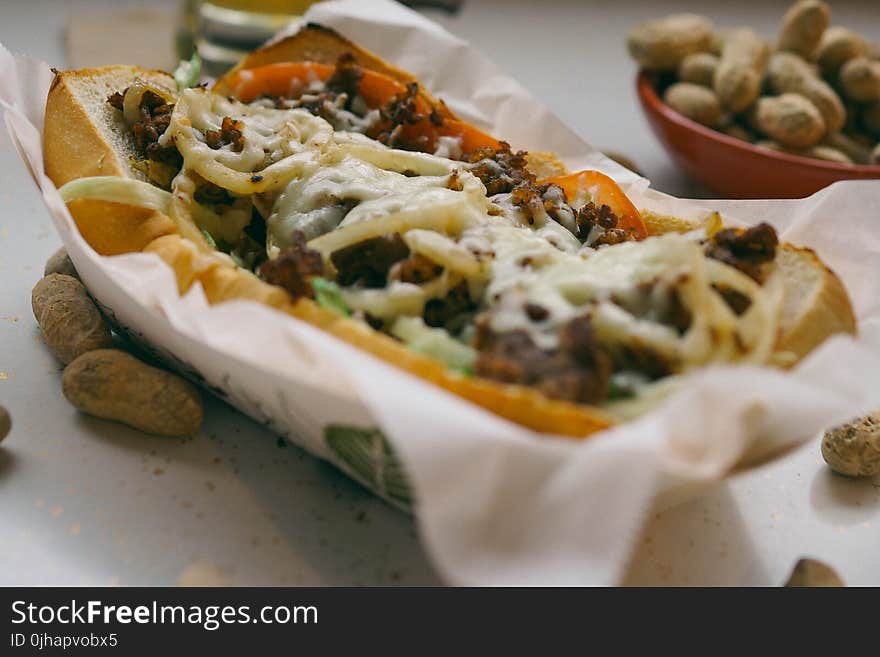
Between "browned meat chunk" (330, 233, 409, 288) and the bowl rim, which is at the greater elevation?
"browned meat chunk" (330, 233, 409, 288)

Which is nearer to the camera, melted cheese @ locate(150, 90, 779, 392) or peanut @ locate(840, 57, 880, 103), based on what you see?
melted cheese @ locate(150, 90, 779, 392)

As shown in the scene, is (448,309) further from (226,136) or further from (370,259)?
(226,136)

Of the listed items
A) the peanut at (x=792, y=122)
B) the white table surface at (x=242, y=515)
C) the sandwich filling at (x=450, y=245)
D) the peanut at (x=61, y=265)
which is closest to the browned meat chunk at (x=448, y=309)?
the sandwich filling at (x=450, y=245)

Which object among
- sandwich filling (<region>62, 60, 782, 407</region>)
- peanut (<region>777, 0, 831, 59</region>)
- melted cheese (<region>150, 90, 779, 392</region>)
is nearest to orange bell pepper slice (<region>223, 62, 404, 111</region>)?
sandwich filling (<region>62, 60, 782, 407</region>)

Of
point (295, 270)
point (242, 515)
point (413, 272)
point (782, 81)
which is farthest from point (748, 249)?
point (782, 81)

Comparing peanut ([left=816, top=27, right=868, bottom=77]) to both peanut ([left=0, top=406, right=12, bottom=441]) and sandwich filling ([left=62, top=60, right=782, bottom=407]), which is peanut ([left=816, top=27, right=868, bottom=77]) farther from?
peanut ([left=0, top=406, right=12, bottom=441])

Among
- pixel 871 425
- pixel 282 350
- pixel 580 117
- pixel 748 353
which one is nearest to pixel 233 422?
pixel 282 350

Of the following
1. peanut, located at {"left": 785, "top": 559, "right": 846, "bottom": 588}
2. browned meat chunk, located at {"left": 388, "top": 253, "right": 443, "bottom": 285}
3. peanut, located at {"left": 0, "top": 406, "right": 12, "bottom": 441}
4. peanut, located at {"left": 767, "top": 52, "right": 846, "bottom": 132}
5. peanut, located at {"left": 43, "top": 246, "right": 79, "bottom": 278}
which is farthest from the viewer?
peanut, located at {"left": 767, "top": 52, "right": 846, "bottom": 132}
